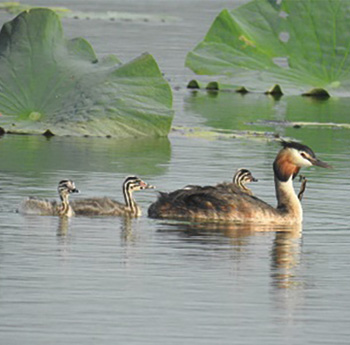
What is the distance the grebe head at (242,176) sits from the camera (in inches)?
592

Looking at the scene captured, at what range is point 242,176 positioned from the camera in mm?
15078

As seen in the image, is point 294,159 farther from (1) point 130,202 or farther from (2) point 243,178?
(1) point 130,202

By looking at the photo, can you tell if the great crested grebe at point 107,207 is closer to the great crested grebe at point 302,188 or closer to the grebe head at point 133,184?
the grebe head at point 133,184

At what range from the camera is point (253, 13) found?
2288cm

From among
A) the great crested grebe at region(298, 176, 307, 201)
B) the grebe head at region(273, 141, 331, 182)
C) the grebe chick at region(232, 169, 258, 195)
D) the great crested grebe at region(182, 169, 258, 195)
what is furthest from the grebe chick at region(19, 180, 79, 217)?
the great crested grebe at region(298, 176, 307, 201)

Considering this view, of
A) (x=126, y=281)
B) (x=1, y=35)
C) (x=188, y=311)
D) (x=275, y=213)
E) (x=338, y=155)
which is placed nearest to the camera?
(x=188, y=311)

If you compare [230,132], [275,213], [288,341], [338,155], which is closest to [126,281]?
[288,341]

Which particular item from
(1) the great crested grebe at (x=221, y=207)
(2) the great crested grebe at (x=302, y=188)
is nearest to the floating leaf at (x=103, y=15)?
(2) the great crested grebe at (x=302, y=188)

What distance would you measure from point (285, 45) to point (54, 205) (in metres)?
9.45

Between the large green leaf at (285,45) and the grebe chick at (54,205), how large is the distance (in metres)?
8.73

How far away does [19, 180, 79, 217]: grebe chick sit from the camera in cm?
1375

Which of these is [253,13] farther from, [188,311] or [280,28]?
[188,311]

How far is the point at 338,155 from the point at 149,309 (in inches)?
314

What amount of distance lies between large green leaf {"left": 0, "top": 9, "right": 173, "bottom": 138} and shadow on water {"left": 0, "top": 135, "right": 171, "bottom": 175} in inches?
6.7
